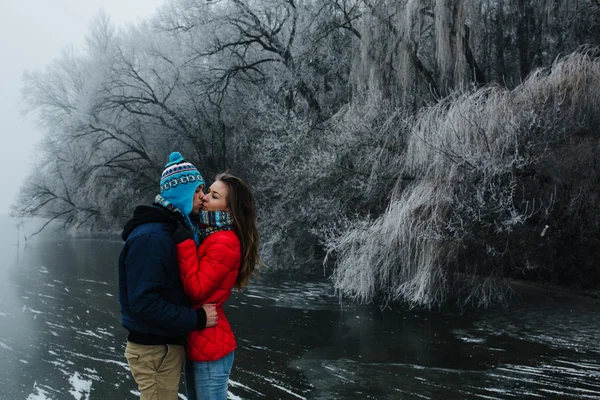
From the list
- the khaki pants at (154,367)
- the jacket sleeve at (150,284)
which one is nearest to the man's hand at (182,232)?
the jacket sleeve at (150,284)

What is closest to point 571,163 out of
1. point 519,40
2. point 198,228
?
point 519,40

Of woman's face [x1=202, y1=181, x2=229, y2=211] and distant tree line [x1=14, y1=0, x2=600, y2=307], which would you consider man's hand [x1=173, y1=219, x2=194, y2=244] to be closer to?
woman's face [x1=202, y1=181, x2=229, y2=211]

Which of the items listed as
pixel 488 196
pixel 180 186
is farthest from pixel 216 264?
pixel 488 196

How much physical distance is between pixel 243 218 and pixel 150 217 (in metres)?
0.48

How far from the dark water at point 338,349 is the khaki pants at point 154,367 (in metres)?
3.10

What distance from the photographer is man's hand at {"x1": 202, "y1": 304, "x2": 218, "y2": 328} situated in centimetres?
295

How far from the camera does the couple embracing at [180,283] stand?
111 inches

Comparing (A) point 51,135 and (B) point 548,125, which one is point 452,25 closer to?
(B) point 548,125

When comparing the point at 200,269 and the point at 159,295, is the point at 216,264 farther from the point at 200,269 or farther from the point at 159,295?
the point at 159,295

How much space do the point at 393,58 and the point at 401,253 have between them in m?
4.40

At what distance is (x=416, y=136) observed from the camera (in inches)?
389

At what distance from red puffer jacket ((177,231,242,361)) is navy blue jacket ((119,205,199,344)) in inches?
2.2

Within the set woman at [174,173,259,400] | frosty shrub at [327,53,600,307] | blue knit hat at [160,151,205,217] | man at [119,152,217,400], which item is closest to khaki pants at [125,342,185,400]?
man at [119,152,217,400]

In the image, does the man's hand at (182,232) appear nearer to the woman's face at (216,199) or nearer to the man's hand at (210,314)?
the woman's face at (216,199)
